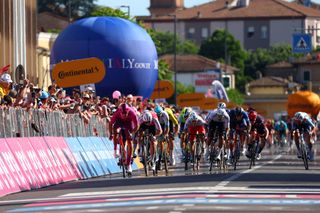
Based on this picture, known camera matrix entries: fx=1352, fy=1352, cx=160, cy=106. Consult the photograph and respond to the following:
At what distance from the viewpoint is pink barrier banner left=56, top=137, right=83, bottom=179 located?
98.6ft

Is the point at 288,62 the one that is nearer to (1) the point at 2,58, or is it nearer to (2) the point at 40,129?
(1) the point at 2,58

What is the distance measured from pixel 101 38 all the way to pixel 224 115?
14944 millimetres

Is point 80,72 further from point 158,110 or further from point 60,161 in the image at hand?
point 60,161

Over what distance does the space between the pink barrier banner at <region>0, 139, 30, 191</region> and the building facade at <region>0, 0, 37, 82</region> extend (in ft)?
81.3

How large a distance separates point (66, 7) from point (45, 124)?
355ft

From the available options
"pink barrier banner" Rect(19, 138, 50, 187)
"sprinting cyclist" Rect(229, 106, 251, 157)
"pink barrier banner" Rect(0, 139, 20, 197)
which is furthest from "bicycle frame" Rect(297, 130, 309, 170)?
"pink barrier banner" Rect(0, 139, 20, 197)

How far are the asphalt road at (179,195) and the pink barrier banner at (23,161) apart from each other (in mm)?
391

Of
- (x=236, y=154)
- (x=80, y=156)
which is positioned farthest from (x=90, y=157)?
(x=236, y=154)

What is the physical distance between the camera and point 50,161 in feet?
93.2

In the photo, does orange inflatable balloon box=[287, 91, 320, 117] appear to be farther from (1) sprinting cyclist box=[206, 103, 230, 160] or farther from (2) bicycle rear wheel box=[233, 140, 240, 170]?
(1) sprinting cyclist box=[206, 103, 230, 160]

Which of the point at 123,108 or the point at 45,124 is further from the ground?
the point at 123,108

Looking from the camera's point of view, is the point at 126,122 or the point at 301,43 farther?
the point at 301,43

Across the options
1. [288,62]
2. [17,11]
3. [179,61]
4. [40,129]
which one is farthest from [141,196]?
[288,62]

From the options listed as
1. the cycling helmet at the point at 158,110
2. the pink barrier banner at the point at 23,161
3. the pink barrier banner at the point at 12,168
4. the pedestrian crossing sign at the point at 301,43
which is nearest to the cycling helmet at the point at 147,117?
the cycling helmet at the point at 158,110
